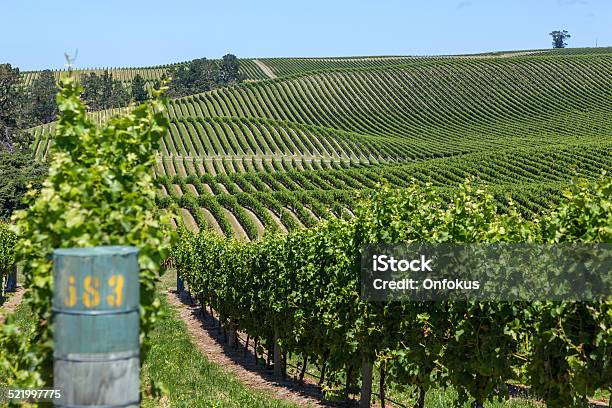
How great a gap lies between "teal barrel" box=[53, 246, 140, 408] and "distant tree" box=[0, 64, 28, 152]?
321ft

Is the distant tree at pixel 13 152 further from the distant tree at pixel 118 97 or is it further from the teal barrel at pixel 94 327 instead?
the distant tree at pixel 118 97

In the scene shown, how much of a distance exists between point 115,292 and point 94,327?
266 mm

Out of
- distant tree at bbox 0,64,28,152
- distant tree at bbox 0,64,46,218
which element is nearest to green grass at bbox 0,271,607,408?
distant tree at bbox 0,64,46,218

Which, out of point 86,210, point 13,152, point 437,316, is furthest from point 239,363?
point 13,152

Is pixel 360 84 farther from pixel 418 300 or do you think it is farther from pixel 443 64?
pixel 418 300

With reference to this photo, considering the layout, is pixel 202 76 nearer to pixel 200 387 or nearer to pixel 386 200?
pixel 200 387

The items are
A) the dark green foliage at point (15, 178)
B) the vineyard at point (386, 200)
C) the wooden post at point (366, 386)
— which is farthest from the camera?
the dark green foliage at point (15, 178)

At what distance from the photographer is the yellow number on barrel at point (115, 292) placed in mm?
5035

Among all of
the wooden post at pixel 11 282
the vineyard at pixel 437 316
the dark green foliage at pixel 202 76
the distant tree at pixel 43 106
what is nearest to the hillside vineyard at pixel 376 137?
the wooden post at pixel 11 282

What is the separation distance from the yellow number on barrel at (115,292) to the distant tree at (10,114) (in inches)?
3862

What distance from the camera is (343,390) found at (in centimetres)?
2008

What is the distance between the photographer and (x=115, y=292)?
5047 millimetres

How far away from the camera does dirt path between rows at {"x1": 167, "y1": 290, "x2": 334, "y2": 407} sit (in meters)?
21.1

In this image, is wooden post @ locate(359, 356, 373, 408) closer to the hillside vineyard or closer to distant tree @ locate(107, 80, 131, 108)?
the hillside vineyard
